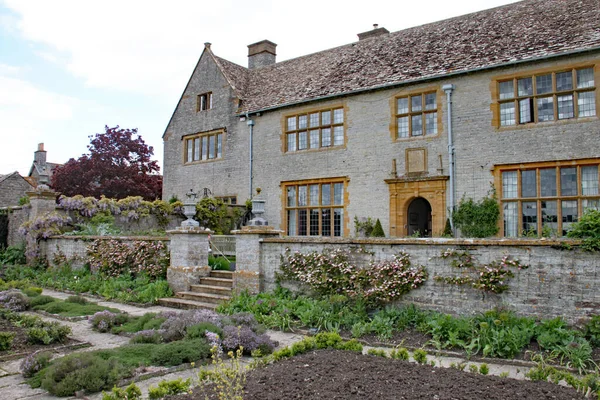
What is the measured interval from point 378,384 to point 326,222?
13.7 metres

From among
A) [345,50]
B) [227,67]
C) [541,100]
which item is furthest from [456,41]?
[227,67]

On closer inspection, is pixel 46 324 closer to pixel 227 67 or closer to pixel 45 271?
pixel 45 271

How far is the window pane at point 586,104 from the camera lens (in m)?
13.7

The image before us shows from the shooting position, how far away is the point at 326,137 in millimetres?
18781

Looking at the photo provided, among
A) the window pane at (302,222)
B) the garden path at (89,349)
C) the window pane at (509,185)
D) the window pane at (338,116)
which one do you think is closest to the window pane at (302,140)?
the window pane at (338,116)

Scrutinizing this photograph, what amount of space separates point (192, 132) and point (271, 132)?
5.07 m

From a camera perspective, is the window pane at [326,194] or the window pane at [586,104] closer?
the window pane at [586,104]

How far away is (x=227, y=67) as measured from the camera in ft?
76.0

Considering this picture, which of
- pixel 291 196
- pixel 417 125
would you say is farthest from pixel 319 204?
pixel 417 125

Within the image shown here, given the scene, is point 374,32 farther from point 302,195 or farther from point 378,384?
point 378,384

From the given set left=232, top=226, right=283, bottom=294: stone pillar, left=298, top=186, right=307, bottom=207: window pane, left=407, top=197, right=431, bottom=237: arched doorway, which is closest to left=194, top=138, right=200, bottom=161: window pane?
left=298, top=186, right=307, bottom=207: window pane

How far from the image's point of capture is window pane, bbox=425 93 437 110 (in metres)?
16.3

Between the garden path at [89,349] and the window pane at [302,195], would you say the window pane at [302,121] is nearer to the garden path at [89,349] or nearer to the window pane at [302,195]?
the window pane at [302,195]

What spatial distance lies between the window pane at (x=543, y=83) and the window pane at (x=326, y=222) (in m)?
8.18
